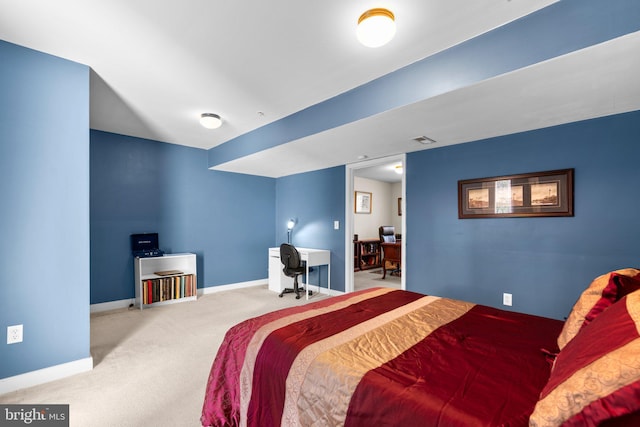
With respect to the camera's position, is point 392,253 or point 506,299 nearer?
point 506,299

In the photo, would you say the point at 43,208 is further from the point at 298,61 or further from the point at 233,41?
the point at 298,61

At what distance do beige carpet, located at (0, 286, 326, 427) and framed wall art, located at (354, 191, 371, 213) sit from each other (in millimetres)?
3908

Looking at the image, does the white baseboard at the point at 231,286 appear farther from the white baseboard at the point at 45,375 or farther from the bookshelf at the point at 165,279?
the white baseboard at the point at 45,375

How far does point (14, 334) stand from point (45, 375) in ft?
1.26

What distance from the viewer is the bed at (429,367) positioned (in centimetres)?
76

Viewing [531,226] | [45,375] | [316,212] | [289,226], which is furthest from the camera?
[289,226]

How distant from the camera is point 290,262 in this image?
4422 mm

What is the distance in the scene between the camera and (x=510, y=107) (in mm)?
2383

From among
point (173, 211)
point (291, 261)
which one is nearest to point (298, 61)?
point (291, 261)

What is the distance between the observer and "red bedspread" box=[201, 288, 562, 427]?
3.15 ft

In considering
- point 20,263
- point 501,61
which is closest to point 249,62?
point 501,61

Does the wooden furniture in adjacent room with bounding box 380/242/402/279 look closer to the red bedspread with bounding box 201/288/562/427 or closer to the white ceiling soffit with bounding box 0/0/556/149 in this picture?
the white ceiling soffit with bounding box 0/0/556/149

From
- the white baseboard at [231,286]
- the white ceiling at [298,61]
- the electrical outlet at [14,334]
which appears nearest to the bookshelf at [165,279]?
the white baseboard at [231,286]

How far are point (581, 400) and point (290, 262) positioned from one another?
3.89 meters
